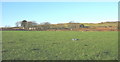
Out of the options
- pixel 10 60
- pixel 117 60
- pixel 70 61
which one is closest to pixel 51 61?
pixel 70 61

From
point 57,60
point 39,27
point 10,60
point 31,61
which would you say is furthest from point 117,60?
point 39,27

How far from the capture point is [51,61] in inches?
410

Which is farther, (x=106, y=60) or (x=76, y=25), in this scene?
(x=76, y=25)

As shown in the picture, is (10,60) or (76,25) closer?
(10,60)

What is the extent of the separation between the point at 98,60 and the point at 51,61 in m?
3.12

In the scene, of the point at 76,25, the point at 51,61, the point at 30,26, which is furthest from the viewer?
the point at 76,25

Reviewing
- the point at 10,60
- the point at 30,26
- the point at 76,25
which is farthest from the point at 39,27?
the point at 10,60

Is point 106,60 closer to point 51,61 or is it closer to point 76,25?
point 51,61

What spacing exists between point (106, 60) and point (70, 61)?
2.50 metres

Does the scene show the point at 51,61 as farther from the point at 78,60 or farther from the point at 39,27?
the point at 39,27

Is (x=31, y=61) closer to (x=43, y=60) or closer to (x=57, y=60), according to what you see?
(x=43, y=60)

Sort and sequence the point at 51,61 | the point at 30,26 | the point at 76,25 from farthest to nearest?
the point at 76,25 → the point at 30,26 → the point at 51,61

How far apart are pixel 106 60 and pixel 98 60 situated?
64 centimetres

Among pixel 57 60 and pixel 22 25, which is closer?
pixel 57 60
